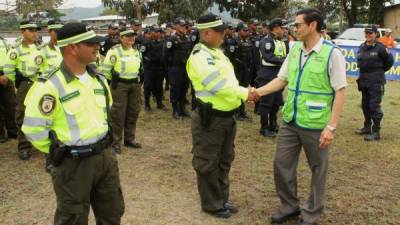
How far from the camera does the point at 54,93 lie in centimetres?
287

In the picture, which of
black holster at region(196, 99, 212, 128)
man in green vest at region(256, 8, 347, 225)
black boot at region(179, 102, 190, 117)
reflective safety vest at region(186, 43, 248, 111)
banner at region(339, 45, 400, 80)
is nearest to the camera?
man in green vest at region(256, 8, 347, 225)

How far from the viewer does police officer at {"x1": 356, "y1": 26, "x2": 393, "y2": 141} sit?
7621 millimetres

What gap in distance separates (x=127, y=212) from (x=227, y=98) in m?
1.65

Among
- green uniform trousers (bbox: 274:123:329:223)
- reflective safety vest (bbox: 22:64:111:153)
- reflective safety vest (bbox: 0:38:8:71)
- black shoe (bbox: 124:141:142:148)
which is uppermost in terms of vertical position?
reflective safety vest (bbox: 0:38:8:71)

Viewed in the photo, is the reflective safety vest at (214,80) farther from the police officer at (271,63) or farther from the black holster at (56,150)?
the police officer at (271,63)

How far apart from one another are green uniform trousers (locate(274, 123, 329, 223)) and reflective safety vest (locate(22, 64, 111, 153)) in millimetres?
1981

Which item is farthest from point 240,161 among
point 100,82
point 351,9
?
point 351,9

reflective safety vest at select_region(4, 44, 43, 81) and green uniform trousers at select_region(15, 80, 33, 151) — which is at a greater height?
A: reflective safety vest at select_region(4, 44, 43, 81)

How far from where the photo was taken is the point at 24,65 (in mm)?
6500

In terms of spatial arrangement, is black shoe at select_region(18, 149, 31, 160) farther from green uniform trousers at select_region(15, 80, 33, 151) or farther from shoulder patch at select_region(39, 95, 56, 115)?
shoulder patch at select_region(39, 95, 56, 115)

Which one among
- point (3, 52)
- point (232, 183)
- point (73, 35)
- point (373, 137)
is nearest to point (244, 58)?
point (373, 137)

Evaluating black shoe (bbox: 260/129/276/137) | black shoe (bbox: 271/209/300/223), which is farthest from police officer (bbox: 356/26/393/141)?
black shoe (bbox: 271/209/300/223)

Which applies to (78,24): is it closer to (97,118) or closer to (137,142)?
(97,118)

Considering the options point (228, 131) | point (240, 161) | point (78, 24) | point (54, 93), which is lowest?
point (240, 161)
